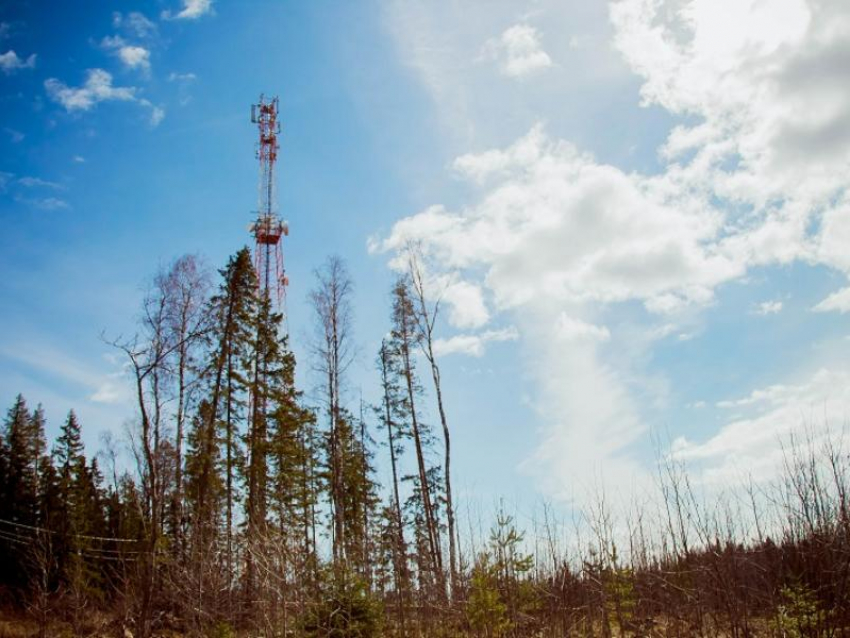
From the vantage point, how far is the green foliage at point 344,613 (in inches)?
412

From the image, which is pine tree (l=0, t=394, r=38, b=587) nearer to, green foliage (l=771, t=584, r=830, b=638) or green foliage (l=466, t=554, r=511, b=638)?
green foliage (l=466, t=554, r=511, b=638)

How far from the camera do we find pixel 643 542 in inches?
541

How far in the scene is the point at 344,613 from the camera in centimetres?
1064

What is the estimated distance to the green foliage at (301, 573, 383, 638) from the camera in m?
10.5

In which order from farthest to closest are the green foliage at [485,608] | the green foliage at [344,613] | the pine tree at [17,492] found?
the pine tree at [17,492] → the green foliage at [485,608] → the green foliage at [344,613]

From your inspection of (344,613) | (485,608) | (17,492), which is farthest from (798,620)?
(17,492)

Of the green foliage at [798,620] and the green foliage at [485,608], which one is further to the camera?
the green foliage at [485,608]

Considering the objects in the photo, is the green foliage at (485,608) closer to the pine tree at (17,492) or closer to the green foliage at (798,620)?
the green foliage at (798,620)

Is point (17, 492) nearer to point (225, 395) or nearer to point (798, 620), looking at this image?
point (225, 395)

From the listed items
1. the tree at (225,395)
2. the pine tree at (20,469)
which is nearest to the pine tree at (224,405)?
the tree at (225,395)

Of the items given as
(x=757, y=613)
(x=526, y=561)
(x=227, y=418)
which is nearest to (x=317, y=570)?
(x=526, y=561)

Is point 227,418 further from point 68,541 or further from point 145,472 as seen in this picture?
point 68,541

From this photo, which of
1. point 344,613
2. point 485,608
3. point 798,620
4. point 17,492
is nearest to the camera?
point 798,620

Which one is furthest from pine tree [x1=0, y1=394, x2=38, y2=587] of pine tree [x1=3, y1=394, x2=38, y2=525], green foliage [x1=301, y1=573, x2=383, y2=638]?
green foliage [x1=301, y1=573, x2=383, y2=638]
